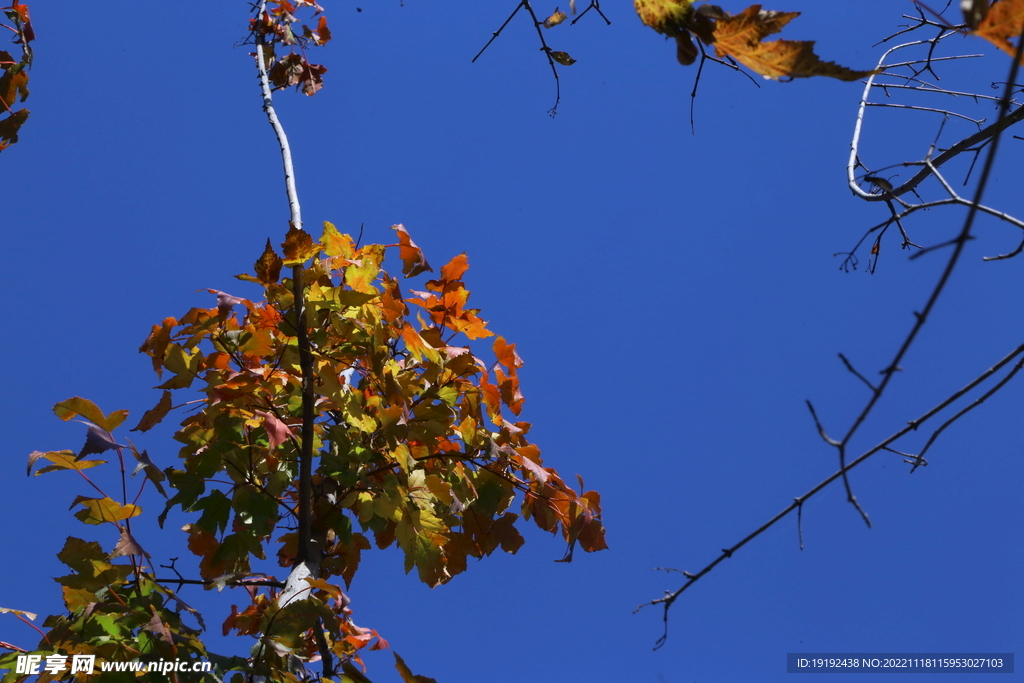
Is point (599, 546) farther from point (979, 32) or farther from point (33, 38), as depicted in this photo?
point (33, 38)

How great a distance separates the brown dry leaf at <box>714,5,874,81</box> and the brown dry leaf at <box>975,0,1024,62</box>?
4.2 inches

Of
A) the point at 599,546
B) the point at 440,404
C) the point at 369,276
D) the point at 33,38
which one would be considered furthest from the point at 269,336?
the point at 33,38

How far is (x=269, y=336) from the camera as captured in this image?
1.23 meters

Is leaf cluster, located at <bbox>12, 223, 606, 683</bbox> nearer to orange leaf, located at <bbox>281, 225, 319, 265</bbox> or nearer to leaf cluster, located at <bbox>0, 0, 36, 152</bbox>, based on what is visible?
orange leaf, located at <bbox>281, 225, 319, 265</bbox>

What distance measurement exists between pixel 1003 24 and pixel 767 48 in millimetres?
179

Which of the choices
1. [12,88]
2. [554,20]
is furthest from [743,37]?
[12,88]

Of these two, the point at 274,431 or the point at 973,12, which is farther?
the point at 274,431

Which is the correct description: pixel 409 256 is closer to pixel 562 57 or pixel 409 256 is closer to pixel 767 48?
pixel 562 57

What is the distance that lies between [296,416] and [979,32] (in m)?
1.15

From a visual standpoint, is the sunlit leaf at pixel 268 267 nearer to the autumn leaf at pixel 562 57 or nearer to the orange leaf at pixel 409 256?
the orange leaf at pixel 409 256

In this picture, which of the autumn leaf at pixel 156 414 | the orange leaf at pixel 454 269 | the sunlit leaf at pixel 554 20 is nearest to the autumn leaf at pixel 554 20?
the sunlit leaf at pixel 554 20

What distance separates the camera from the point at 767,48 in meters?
0.66

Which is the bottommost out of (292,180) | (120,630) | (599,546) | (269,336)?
(120,630)

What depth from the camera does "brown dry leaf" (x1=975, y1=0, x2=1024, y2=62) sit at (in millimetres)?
589
